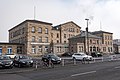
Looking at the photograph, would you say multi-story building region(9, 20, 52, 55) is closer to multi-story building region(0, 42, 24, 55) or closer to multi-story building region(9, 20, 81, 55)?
multi-story building region(9, 20, 81, 55)

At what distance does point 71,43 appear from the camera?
74312 mm

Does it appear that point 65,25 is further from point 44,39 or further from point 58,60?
point 58,60

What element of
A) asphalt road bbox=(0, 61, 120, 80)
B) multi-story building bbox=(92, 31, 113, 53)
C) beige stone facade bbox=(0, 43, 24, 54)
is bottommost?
asphalt road bbox=(0, 61, 120, 80)

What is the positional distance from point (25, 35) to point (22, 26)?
510 centimetres

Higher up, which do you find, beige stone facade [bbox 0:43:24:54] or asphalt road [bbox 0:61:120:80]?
beige stone facade [bbox 0:43:24:54]

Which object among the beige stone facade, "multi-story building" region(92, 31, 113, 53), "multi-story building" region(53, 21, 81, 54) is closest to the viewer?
the beige stone facade

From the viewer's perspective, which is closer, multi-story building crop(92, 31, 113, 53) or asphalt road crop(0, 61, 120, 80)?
asphalt road crop(0, 61, 120, 80)

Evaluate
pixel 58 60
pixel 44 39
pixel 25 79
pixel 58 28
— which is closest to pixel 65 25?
pixel 58 28

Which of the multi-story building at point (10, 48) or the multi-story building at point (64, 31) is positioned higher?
the multi-story building at point (64, 31)

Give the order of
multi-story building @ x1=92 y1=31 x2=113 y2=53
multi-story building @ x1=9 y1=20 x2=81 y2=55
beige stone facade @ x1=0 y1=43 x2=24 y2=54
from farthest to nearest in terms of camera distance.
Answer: multi-story building @ x1=92 y1=31 x2=113 y2=53 < multi-story building @ x1=9 y1=20 x2=81 y2=55 < beige stone facade @ x1=0 y1=43 x2=24 y2=54

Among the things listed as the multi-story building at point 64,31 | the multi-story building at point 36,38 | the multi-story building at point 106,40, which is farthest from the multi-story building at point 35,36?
the multi-story building at point 106,40

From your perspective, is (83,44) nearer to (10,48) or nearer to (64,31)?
(64,31)

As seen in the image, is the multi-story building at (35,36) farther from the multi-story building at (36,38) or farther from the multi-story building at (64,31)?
the multi-story building at (64,31)

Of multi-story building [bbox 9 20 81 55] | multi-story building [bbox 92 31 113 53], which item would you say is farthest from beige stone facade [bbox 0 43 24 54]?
multi-story building [bbox 92 31 113 53]
